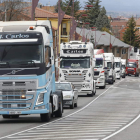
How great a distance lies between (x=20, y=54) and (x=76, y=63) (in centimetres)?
1769

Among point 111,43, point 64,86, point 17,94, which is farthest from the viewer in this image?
point 111,43

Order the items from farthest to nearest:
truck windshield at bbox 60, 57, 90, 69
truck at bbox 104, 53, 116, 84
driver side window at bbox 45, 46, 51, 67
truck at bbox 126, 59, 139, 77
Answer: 1. truck at bbox 126, 59, 139, 77
2. truck at bbox 104, 53, 116, 84
3. truck windshield at bbox 60, 57, 90, 69
4. driver side window at bbox 45, 46, 51, 67

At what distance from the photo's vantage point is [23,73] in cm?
1723

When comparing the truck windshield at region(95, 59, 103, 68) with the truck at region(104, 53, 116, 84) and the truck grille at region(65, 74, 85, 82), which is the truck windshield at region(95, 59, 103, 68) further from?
the truck grille at region(65, 74, 85, 82)

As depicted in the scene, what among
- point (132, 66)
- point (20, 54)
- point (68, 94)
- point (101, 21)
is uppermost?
point (20, 54)

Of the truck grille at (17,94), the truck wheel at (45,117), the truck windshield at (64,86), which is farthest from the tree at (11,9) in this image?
the truck grille at (17,94)

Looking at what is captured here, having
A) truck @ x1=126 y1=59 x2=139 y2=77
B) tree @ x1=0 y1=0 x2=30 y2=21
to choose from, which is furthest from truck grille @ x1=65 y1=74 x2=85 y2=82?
truck @ x1=126 y1=59 x2=139 y2=77

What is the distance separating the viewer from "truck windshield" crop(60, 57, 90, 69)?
34906mm

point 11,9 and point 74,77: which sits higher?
point 11,9

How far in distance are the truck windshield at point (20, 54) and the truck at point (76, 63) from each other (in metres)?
17.2

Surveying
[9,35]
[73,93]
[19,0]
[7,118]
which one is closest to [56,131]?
[9,35]

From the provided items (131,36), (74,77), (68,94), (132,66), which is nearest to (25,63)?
(68,94)

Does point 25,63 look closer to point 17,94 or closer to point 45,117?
point 17,94

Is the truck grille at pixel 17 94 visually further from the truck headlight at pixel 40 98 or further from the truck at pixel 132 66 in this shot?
the truck at pixel 132 66
